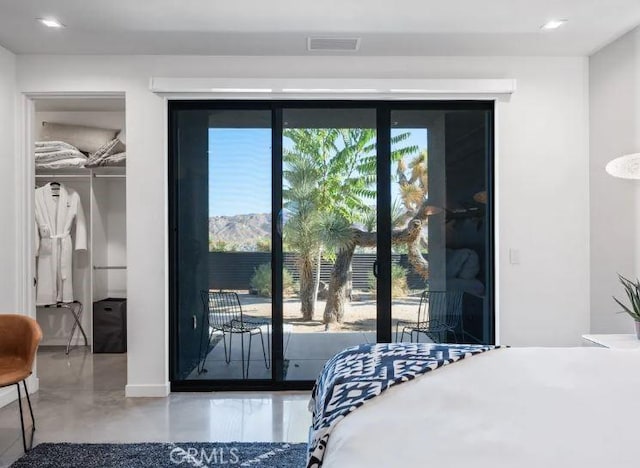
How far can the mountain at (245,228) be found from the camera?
357 centimetres

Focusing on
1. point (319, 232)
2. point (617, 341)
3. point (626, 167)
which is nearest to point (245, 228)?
point (319, 232)

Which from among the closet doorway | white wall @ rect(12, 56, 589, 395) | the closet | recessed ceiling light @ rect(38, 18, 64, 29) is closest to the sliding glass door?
white wall @ rect(12, 56, 589, 395)

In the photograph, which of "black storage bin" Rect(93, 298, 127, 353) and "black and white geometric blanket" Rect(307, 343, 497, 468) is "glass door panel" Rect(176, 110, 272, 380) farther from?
"black and white geometric blanket" Rect(307, 343, 497, 468)

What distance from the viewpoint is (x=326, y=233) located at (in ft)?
11.7

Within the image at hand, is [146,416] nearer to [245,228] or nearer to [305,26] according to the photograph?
[245,228]

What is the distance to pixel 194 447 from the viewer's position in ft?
8.41

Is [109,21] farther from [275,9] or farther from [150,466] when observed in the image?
[150,466]

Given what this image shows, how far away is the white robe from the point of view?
456cm

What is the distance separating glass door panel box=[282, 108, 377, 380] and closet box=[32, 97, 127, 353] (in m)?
2.25

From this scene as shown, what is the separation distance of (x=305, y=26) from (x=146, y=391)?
2872 millimetres

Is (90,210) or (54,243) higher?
(90,210)

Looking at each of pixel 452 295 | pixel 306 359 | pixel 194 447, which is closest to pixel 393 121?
pixel 452 295

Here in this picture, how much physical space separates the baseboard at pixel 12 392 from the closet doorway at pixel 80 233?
61 centimetres

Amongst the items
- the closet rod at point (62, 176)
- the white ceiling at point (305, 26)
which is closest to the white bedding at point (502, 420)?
the white ceiling at point (305, 26)
